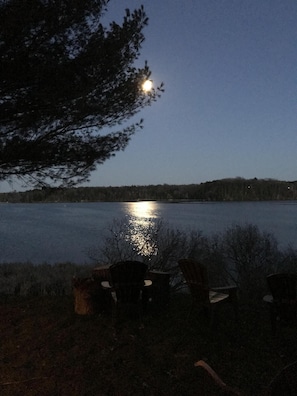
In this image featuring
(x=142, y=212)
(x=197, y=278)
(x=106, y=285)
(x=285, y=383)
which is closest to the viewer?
(x=285, y=383)

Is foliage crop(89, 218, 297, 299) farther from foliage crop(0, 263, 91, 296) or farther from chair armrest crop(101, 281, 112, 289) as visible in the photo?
chair armrest crop(101, 281, 112, 289)

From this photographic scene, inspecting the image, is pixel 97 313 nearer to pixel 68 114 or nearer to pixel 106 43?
pixel 68 114

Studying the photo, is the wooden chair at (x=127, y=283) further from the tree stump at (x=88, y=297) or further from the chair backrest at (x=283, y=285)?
the chair backrest at (x=283, y=285)

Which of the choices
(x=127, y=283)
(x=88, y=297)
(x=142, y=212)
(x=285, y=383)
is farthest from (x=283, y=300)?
(x=142, y=212)

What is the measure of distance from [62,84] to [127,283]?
362 cm

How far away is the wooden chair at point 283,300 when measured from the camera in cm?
523

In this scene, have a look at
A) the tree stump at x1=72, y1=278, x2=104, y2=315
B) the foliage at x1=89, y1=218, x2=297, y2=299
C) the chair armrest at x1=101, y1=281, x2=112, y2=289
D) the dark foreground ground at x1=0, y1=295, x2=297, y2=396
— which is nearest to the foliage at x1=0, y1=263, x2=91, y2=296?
the foliage at x1=89, y1=218, x2=297, y2=299

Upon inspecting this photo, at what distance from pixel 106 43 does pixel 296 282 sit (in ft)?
17.4

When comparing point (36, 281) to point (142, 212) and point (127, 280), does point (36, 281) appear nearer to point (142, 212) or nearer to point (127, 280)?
point (127, 280)

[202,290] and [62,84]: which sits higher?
[62,84]

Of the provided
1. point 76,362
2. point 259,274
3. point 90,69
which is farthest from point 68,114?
point 259,274

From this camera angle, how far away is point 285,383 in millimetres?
1116

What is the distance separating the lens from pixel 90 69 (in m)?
7.04

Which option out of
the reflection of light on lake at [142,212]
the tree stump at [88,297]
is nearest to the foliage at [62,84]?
the tree stump at [88,297]
